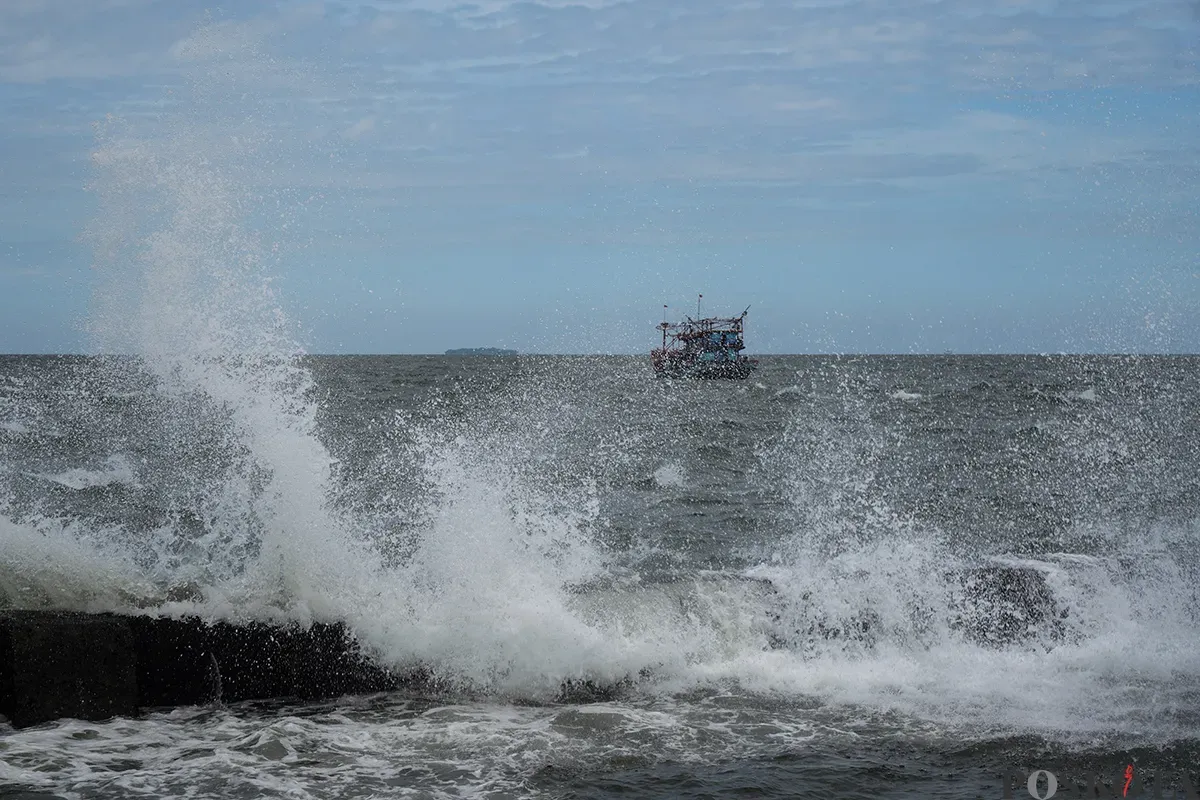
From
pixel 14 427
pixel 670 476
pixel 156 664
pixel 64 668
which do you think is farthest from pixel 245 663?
pixel 14 427

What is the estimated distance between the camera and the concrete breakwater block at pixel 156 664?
670 centimetres

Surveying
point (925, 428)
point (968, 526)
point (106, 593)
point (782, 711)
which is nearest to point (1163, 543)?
point (968, 526)

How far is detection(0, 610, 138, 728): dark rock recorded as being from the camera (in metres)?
6.68

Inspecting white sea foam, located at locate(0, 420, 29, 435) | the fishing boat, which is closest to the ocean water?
white sea foam, located at locate(0, 420, 29, 435)

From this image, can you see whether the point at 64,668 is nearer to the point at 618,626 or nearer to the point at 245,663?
the point at 245,663

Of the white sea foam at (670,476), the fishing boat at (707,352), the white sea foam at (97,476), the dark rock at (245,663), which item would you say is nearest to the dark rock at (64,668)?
the dark rock at (245,663)

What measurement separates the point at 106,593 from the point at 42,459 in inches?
529

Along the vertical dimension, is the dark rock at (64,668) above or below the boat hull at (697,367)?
below

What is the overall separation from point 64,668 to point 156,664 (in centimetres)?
56

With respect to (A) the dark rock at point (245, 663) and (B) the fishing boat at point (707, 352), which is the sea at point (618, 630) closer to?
(A) the dark rock at point (245, 663)

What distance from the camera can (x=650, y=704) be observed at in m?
7.36

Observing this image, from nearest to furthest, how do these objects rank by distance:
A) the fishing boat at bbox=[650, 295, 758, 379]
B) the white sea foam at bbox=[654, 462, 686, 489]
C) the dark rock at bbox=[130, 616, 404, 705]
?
the dark rock at bbox=[130, 616, 404, 705] < the white sea foam at bbox=[654, 462, 686, 489] < the fishing boat at bbox=[650, 295, 758, 379]

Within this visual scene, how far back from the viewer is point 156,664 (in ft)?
23.2

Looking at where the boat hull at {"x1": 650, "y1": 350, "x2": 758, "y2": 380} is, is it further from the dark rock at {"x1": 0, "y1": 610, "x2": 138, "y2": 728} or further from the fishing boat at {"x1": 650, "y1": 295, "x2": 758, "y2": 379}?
the dark rock at {"x1": 0, "y1": 610, "x2": 138, "y2": 728}
